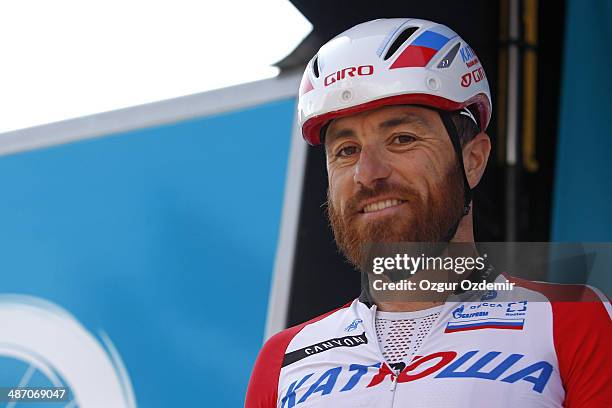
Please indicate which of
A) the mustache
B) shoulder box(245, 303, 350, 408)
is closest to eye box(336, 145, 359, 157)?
the mustache

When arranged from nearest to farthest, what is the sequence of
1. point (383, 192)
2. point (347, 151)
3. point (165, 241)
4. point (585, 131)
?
point (383, 192) → point (347, 151) → point (165, 241) → point (585, 131)

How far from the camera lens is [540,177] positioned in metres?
3.62

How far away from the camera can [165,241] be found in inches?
106

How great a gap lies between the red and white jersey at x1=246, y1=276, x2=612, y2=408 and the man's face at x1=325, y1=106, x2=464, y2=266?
178 mm

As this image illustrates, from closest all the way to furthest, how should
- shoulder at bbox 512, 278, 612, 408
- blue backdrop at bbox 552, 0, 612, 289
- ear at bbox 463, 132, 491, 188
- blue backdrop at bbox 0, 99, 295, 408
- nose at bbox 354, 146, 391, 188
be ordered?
shoulder at bbox 512, 278, 612, 408
nose at bbox 354, 146, 391, 188
ear at bbox 463, 132, 491, 188
blue backdrop at bbox 0, 99, 295, 408
blue backdrop at bbox 552, 0, 612, 289

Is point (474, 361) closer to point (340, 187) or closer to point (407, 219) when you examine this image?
point (407, 219)

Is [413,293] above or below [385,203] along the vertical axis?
below

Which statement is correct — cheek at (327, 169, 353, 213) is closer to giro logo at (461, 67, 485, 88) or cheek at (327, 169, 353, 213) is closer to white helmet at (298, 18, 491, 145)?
white helmet at (298, 18, 491, 145)

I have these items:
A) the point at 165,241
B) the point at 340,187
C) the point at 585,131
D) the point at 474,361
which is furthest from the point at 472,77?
the point at 585,131

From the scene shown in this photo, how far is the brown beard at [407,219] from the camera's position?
1.77m

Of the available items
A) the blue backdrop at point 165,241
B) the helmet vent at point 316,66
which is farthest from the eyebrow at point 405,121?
the blue backdrop at point 165,241

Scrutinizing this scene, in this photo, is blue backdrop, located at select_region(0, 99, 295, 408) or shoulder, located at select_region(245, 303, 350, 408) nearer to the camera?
shoulder, located at select_region(245, 303, 350, 408)

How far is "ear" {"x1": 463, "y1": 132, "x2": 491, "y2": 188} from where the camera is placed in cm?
188

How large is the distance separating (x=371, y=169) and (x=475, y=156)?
0.93 feet
